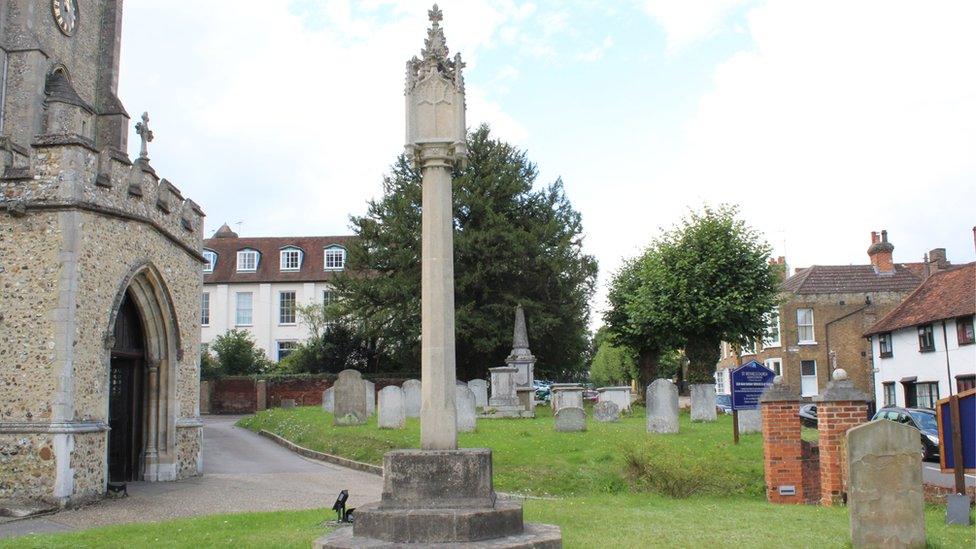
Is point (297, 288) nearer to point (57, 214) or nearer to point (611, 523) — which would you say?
point (57, 214)

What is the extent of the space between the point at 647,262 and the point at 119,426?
23.1m

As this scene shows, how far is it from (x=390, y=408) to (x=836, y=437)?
41.3ft

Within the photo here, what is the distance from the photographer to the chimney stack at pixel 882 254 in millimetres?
45719

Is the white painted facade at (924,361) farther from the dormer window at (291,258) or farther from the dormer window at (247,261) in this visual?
the dormer window at (247,261)

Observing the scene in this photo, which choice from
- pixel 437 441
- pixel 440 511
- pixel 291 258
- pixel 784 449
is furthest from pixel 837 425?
pixel 291 258

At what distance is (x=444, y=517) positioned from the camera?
777 cm

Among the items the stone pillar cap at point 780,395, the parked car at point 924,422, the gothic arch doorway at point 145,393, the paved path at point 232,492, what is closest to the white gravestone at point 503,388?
the paved path at point 232,492

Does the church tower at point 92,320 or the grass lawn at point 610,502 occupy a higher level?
the church tower at point 92,320

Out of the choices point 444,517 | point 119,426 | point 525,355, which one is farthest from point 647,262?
point 444,517

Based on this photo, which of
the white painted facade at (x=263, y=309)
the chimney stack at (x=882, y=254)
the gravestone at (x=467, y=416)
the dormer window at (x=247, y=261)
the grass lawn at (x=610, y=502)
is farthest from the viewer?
the dormer window at (x=247, y=261)

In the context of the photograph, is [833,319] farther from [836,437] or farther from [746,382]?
[836,437]

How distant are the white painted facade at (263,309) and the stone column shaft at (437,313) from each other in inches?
1667

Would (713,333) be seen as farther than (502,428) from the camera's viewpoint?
Yes

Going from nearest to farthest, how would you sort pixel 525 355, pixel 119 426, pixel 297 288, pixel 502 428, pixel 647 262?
pixel 119 426, pixel 502 428, pixel 525 355, pixel 647 262, pixel 297 288
